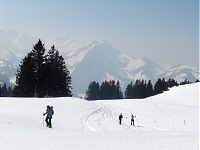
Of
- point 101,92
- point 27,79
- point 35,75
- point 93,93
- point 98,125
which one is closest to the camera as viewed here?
point 98,125

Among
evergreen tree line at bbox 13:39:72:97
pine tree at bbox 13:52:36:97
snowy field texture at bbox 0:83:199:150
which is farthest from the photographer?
evergreen tree line at bbox 13:39:72:97

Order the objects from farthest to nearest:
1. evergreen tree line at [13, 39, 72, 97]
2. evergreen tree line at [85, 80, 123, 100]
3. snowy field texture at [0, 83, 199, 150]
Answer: evergreen tree line at [85, 80, 123, 100]
evergreen tree line at [13, 39, 72, 97]
snowy field texture at [0, 83, 199, 150]

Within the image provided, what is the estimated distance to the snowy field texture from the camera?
32.0 feet

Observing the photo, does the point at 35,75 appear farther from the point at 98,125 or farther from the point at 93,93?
the point at 93,93

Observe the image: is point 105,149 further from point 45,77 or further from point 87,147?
point 45,77

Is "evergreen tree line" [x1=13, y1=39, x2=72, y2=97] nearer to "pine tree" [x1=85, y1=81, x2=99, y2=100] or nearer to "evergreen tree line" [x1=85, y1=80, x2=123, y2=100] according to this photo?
"pine tree" [x1=85, y1=81, x2=99, y2=100]

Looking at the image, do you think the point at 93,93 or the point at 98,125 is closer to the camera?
the point at 98,125

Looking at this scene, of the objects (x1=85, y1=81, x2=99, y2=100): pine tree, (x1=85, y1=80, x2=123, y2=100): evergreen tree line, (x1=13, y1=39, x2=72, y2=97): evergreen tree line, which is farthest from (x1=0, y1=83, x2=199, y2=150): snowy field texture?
(x1=85, y1=81, x2=99, y2=100): pine tree

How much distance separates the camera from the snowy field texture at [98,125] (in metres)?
9.76

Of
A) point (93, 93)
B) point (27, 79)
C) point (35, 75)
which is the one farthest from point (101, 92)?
point (27, 79)

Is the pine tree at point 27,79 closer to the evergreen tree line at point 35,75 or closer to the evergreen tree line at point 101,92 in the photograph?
the evergreen tree line at point 35,75

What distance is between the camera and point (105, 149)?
8977mm

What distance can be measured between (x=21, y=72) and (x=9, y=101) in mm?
17074

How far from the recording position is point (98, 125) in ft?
84.1
